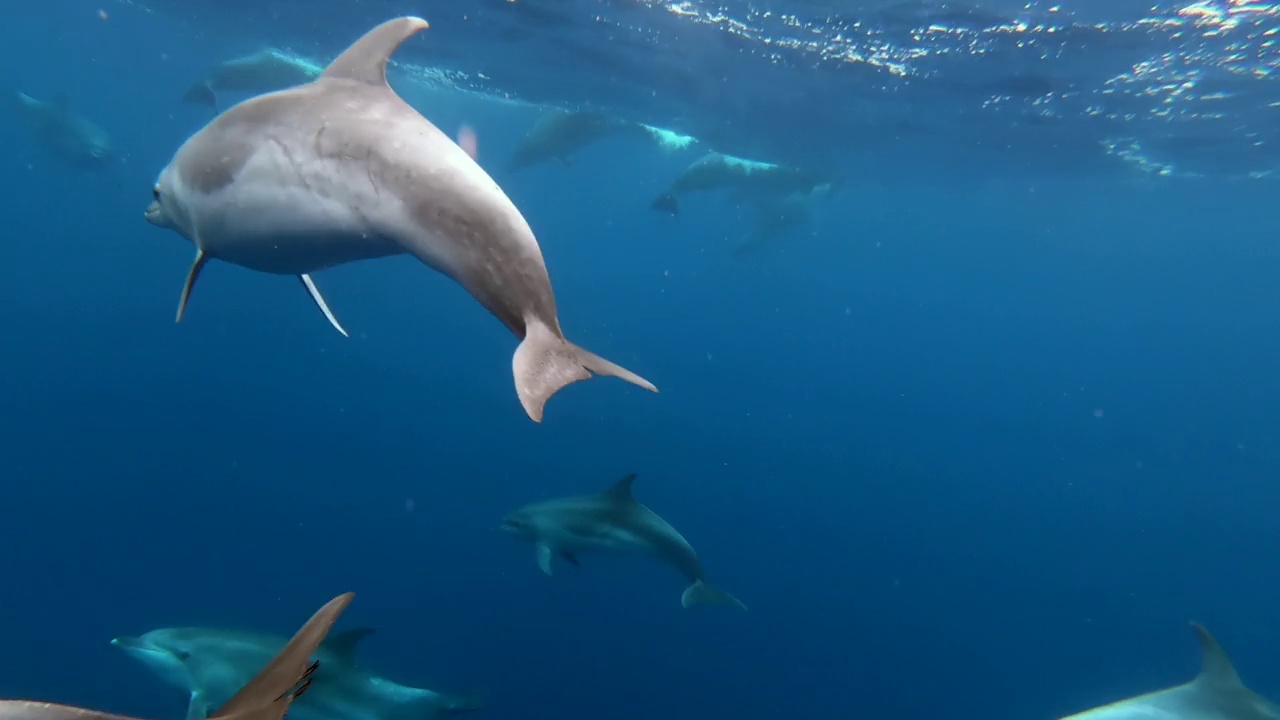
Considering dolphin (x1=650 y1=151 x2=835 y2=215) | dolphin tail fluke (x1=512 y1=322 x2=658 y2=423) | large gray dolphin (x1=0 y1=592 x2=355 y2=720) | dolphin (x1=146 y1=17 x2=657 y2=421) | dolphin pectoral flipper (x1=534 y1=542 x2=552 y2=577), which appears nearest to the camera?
large gray dolphin (x1=0 y1=592 x2=355 y2=720)

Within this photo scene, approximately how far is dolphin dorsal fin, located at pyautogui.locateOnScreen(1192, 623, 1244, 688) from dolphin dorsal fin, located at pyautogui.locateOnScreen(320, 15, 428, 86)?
8020mm

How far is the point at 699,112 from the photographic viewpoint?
29.6 m

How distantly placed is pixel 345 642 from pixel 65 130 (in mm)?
20827

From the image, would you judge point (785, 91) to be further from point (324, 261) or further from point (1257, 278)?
point (1257, 278)

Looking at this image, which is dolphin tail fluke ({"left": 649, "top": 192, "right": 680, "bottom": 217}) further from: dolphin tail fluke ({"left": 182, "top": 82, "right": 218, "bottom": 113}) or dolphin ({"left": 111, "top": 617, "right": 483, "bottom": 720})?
dolphin ({"left": 111, "top": 617, "right": 483, "bottom": 720})

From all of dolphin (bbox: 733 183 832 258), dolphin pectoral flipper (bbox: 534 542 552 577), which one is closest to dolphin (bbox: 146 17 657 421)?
dolphin pectoral flipper (bbox: 534 542 552 577)

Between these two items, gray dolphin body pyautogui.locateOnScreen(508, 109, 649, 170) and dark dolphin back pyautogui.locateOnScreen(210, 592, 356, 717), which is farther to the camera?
gray dolphin body pyautogui.locateOnScreen(508, 109, 649, 170)

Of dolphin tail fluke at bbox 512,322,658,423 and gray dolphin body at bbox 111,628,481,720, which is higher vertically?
dolphin tail fluke at bbox 512,322,658,423

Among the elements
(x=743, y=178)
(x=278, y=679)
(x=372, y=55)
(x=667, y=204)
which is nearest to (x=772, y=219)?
(x=743, y=178)

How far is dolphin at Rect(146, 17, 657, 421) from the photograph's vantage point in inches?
125

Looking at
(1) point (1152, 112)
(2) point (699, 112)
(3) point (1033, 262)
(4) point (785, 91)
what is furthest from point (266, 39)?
(3) point (1033, 262)

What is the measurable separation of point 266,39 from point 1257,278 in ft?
271

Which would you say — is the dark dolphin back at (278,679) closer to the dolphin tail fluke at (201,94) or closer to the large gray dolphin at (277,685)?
the large gray dolphin at (277,685)

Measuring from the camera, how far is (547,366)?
3090 millimetres
